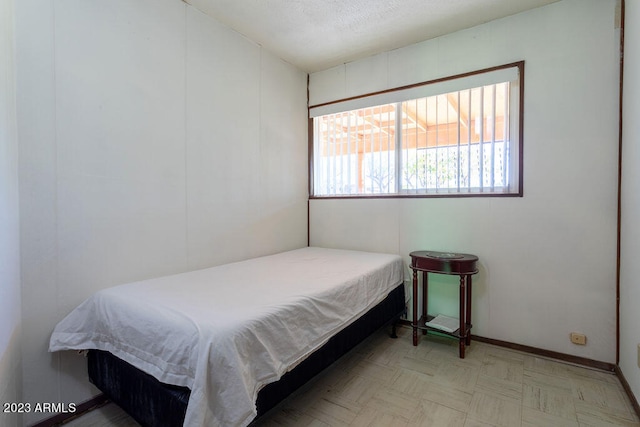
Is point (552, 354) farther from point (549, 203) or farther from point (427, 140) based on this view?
point (427, 140)

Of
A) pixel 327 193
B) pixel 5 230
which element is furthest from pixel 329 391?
pixel 327 193

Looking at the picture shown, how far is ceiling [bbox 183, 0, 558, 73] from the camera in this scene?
A: 7.38 feet

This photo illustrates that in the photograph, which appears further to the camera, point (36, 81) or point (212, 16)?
point (212, 16)

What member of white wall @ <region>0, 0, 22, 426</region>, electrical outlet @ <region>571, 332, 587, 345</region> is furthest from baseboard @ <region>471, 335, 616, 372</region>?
white wall @ <region>0, 0, 22, 426</region>

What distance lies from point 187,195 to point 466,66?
101 inches

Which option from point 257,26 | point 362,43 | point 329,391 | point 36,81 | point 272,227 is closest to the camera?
point 36,81

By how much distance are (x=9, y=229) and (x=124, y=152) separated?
2.46ft

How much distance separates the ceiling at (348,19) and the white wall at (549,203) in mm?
162

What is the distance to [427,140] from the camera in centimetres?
277

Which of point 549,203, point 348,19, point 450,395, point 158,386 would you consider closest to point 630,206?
point 549,203

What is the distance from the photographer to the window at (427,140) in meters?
2.44

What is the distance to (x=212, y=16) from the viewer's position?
239 centimetres

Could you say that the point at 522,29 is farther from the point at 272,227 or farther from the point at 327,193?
the point at 272,227

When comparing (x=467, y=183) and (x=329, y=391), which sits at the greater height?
(x=467, y=183)
